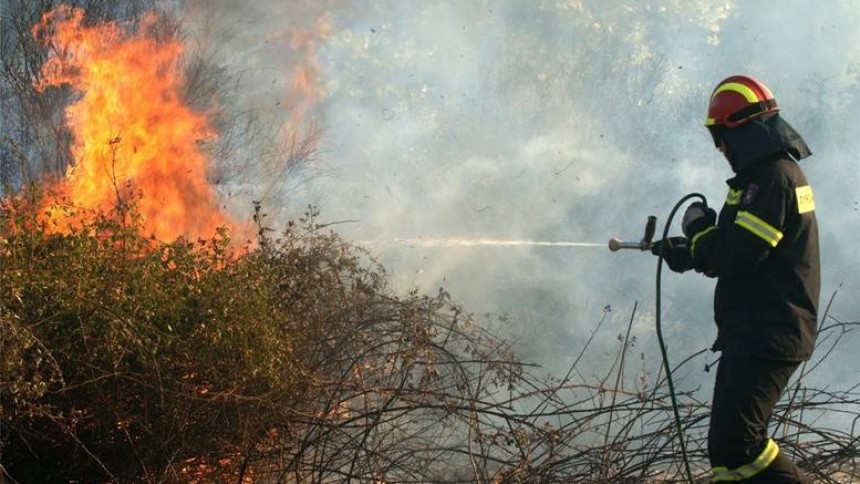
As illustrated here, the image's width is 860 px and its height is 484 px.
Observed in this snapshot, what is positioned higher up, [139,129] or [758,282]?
[139,129]

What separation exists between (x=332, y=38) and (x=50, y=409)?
6.21m

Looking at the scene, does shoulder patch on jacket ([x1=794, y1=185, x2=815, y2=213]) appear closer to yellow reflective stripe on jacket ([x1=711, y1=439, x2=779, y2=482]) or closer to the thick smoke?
yellow reflective stripe on jacket ([x1=711, y1=439, x2=779, y2=482])

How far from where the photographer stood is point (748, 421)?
12.5ft

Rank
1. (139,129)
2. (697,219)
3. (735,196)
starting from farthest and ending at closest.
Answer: (139,129)
(697,219)
(735,196)

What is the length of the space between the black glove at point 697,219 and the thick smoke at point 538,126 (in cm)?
546

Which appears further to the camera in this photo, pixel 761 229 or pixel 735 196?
pixel 735 196

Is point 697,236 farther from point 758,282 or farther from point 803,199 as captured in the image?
point 803,199

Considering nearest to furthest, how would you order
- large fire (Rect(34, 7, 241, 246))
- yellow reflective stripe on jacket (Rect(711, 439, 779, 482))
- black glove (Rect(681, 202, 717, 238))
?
yellow reflective stripe on jacket (Rect(711, 439, 779, 482))
black glove (Rect(681, 202, 717, 238))
large fire (Rect(34, 7, 241, 246))

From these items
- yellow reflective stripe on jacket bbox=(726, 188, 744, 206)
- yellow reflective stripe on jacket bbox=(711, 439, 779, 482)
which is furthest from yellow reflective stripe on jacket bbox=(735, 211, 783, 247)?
yellow reflective stripe on jacket bbox=(711, 439, 779, 482)

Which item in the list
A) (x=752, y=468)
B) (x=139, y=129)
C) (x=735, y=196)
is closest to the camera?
(x=752, y=468)

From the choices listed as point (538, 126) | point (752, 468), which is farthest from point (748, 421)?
point (538, 126)

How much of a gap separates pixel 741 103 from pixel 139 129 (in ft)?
20.9

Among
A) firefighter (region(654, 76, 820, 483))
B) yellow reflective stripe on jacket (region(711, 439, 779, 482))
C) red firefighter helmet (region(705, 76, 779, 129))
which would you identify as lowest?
yellow reflective stripe on jacket (region(711, 439, 779, 482))

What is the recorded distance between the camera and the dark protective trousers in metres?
3.78
